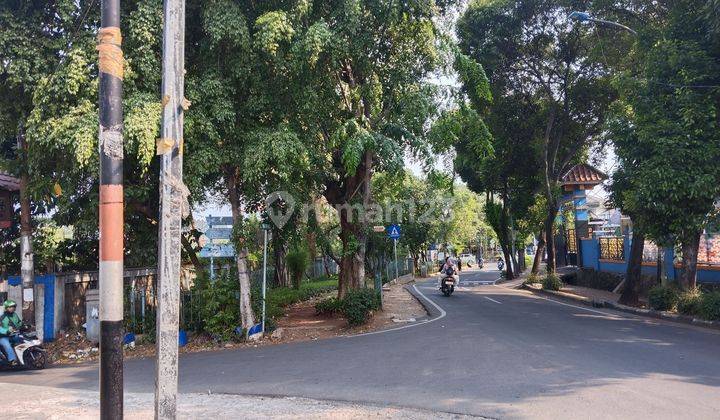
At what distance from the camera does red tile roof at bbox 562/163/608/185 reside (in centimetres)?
3077

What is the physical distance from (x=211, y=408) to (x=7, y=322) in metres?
6.26

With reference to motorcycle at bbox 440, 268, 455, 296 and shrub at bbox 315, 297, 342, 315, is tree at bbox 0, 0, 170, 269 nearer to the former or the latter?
shrub at bbox 315, 297, 342, 315

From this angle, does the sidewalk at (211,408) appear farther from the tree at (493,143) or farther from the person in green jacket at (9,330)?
the tree at (493,143)

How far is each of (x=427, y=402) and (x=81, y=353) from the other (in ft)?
30.2

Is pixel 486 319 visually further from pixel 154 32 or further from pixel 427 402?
pixel 154 32

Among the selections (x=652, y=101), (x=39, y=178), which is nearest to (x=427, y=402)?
(x=39, y=178)

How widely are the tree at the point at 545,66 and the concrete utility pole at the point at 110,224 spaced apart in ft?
63.3

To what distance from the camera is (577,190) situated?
31.3m

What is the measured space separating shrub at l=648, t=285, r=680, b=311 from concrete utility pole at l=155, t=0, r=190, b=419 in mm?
14416

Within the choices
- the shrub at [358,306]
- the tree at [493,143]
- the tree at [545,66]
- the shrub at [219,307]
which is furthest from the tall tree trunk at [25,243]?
the tree at [545,66]

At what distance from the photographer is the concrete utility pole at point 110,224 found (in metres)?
4.48

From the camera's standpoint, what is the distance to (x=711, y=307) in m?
13.1

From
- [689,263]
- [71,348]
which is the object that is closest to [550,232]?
[689,263]

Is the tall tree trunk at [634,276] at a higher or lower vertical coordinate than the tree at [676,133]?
lower
